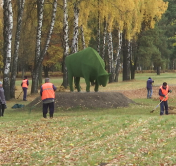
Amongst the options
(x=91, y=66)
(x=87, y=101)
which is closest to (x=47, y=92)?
(x=87, y=101)

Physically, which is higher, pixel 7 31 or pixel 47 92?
pixel 7 31

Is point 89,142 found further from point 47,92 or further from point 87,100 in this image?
point 87,100

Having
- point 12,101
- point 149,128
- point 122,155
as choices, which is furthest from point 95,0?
point 122,155

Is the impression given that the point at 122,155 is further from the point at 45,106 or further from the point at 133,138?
the point at 45,106

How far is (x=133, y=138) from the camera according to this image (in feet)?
36.2

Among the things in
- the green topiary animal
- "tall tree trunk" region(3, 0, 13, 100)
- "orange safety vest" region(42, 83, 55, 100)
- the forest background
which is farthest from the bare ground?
the forest background

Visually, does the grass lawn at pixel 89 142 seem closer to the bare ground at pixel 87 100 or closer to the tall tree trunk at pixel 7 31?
the bare ground at pixel 87 100

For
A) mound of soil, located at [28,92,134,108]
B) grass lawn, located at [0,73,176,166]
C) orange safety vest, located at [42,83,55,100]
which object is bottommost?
grass lawn, located at [0,73,176,166]

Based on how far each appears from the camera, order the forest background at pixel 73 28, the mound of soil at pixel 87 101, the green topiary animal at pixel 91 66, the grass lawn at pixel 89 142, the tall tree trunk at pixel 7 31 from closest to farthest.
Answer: the grass lawn at pixel 89 142 → the mound of soil at pixel 87 101 → the green topiary animal at pixel 91 66 → the tall tree trunk at pixel 7 31 → the forest background at pixel 73 28

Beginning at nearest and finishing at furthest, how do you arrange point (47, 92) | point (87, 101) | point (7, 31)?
point (47, 92)
point (87, 101)
point (7, 31)

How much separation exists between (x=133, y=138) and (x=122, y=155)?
5.19 feet

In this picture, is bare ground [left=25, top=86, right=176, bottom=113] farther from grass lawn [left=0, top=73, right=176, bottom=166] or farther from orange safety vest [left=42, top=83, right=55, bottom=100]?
grass lawn [left=0, top=73, right=176, bottom=166]

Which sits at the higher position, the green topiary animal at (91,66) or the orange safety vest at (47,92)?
the green topiary animal at (91,66)

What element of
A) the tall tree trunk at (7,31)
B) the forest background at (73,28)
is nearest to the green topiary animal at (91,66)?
the tall tree trunk at (7,31)
